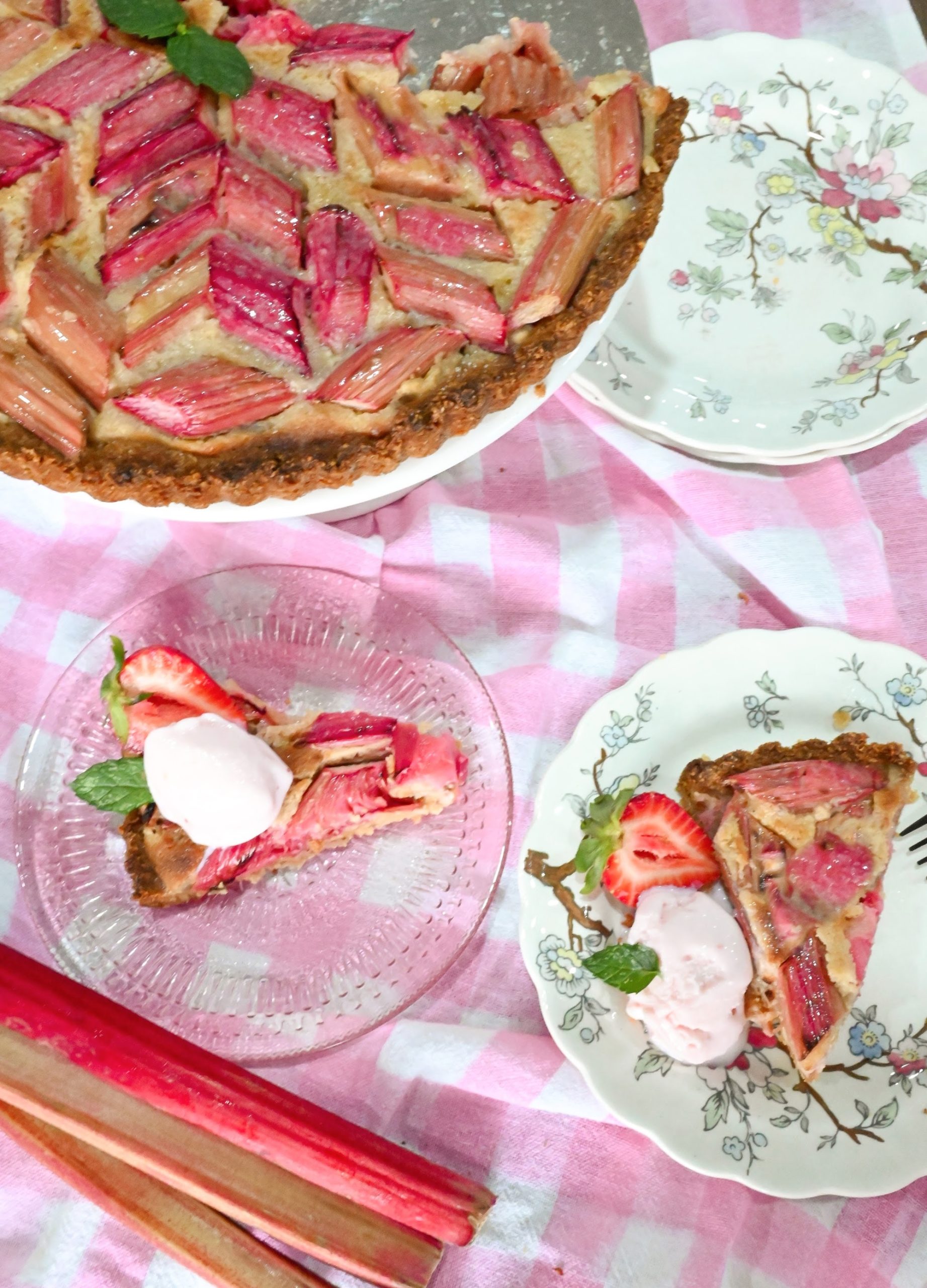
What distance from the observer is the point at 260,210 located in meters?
1.11

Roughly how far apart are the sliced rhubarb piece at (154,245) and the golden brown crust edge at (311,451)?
0.55ft

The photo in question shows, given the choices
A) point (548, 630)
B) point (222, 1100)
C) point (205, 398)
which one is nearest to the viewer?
point (205, 398)

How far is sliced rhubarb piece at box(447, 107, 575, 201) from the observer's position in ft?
3.74

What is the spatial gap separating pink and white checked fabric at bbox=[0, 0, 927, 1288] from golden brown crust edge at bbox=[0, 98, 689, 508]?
398 mm

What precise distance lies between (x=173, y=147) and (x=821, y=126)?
0.93 meters

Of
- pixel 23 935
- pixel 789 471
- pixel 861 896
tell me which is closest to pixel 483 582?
pixel 789 471

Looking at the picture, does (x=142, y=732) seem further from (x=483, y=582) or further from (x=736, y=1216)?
(x=736, y=1216)

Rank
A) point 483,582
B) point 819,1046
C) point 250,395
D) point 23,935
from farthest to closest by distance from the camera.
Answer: point 483,582 → point 23,935 → point 819,1046 → point 250,395

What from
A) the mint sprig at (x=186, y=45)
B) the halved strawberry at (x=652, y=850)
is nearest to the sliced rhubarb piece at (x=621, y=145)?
the mint sprig at (x=186, y=45)

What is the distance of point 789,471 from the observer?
153 centimetres

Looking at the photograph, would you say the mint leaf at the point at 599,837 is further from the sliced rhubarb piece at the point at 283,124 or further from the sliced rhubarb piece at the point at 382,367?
the sliced rhubarb piece at the point at 283,124

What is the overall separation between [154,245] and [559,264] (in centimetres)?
39

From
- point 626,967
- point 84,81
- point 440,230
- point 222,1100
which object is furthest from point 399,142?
point 222,1100

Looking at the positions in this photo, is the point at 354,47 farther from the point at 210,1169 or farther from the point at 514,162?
the point at 210,1169
